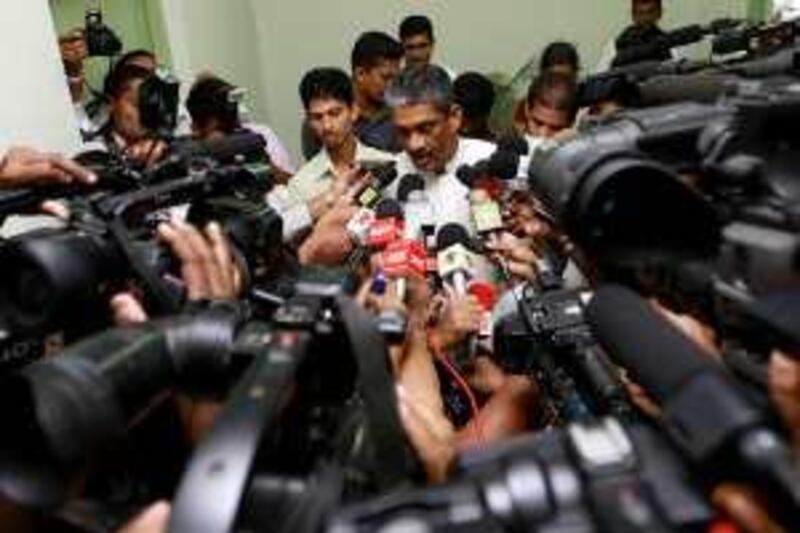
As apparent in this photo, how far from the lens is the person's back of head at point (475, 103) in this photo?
4.29 meters

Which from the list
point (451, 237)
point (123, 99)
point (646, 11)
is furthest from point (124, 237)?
point (646, 11)

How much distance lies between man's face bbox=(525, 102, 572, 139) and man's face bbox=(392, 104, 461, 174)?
2.49ft

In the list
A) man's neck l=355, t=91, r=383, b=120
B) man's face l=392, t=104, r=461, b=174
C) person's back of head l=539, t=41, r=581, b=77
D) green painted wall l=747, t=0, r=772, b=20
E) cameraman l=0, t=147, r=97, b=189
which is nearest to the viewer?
cameraman l=0, t=147, r=97, b=189

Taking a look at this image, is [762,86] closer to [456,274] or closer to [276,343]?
[276,343]

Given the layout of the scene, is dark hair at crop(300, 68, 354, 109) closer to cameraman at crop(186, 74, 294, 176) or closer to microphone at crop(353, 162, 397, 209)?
cameraman at crop(186, 74, 294, 176)

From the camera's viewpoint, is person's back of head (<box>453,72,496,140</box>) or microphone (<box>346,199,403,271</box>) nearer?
microphone (<box>346,199,403,271</box>)

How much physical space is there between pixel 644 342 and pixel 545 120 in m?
2.79

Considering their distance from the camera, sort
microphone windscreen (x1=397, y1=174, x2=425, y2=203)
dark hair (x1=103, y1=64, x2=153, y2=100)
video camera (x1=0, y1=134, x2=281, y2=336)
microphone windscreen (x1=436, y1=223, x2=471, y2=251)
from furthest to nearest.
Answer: dark hair (x1=103, y1=64, x2=153, y2=100), microphone windscreen (x1=397, y1=174, x2=425, y2=203), microphone windscreen (x1=436, y1=223, x2=471, y2=251), video camera (x1=0, y1=134, x2=281, y2=336)

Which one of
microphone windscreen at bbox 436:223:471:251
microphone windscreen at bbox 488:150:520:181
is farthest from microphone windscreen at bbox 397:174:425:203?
microphone windscreen at bbox 436:223:471:251

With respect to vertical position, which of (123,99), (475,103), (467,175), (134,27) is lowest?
(475,103)

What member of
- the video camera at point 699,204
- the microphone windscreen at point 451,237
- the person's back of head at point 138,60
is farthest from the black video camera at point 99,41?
the video camera at point 699,204

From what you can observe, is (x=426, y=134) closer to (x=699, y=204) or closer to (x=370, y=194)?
(x=370, y=194)

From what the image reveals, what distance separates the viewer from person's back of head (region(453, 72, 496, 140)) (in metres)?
4.29

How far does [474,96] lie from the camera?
14.3 feet
